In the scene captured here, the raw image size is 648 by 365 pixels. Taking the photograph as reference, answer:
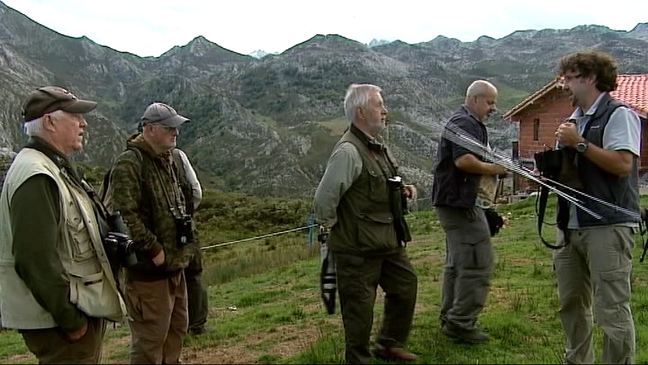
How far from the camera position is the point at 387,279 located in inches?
191

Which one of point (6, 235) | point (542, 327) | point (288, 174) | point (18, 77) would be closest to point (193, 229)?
point (6, 235)

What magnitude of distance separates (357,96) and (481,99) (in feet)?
3.89

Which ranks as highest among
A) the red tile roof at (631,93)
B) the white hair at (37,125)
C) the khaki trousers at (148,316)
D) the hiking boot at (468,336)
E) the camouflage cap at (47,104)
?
the red tile roof at (631,93)

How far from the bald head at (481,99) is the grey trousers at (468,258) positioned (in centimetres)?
77

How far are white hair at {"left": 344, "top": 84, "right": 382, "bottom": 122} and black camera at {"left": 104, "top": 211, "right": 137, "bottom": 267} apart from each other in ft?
5.71

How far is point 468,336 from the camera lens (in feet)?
17.7

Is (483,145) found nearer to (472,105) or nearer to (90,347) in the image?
(472,105)

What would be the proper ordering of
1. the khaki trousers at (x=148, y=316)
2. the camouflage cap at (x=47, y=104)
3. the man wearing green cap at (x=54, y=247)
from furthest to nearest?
1. the khaki trousers at (x=148, y=316)
2. the camouflage cap at (x=47, y=104)
3. the man wearing green cap at (x=54, y=247)

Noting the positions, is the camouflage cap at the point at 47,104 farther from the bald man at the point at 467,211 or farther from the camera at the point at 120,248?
the bald man at the point at 467,211

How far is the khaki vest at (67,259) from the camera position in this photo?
10.8ft

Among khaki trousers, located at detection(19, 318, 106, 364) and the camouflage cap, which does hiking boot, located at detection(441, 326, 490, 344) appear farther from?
the camouflage cap

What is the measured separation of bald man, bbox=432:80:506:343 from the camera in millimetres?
5180

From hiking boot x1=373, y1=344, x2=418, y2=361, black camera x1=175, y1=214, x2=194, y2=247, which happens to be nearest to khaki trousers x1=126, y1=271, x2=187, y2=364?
black camera x1=175, y1=214, x2=194, y2=247

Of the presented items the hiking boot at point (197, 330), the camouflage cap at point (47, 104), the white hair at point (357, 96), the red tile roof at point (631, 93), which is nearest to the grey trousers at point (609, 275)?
the white hair at point (357, 96)
